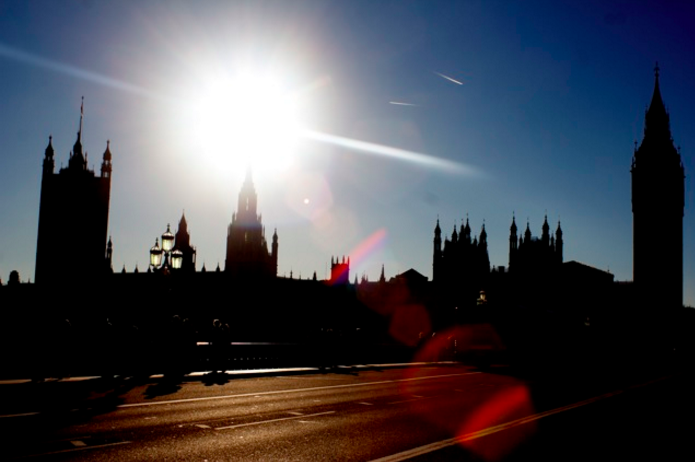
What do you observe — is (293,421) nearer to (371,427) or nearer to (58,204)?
(371,427)

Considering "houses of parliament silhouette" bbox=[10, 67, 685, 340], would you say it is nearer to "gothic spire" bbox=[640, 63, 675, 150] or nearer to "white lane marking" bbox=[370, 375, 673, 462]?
"gothic spire" bbox=[640, 63, 675, 150]

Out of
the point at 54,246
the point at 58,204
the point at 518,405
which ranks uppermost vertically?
the point at 58,204

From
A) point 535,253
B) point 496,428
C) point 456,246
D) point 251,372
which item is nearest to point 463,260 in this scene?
point 456,246

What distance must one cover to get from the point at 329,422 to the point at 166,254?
46.9 feet

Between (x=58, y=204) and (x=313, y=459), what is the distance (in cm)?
12670

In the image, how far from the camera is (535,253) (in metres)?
113

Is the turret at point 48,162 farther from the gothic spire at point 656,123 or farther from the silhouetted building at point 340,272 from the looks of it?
the gothic spire at point 656,123

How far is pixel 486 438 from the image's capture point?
12.6 m

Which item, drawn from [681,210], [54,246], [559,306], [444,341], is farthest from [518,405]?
[681,210]

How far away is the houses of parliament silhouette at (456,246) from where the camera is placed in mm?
108438

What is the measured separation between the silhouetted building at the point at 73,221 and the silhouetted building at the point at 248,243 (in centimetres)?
2343

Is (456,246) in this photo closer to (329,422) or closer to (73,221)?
(73,221)

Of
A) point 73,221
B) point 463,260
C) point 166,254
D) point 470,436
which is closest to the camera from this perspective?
point 470,436

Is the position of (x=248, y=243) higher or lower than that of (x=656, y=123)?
lower
